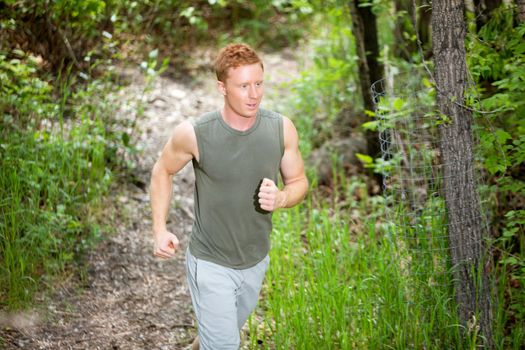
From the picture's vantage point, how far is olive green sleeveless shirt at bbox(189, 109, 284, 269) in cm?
323

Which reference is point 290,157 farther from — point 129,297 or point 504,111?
point 129,297

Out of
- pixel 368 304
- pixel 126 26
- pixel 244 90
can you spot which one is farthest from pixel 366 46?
pixel 244 90

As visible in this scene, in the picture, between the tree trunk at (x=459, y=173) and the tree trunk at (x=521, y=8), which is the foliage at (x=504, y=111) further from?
the tree trunk at (x=459, y=173)

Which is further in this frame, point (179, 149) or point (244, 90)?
point (179, 149)

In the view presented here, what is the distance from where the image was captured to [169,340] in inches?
174

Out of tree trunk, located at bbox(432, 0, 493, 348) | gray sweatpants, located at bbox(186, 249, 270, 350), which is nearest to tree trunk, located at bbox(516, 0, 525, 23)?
tree trunk, located at bbox(432, 0, 493, 348)

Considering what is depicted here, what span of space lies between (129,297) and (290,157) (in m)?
2.13

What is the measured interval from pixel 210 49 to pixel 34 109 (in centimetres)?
503

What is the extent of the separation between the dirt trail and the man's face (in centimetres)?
188

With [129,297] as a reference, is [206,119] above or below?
above

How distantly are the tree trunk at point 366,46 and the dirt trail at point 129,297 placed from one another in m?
1.91

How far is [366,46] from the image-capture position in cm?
623

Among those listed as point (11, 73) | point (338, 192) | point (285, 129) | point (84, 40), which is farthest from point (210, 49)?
point (285, 129)

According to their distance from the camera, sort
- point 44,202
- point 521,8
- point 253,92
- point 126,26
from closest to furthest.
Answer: point 253,92
point 521,8
point 44,202
point 126,26
